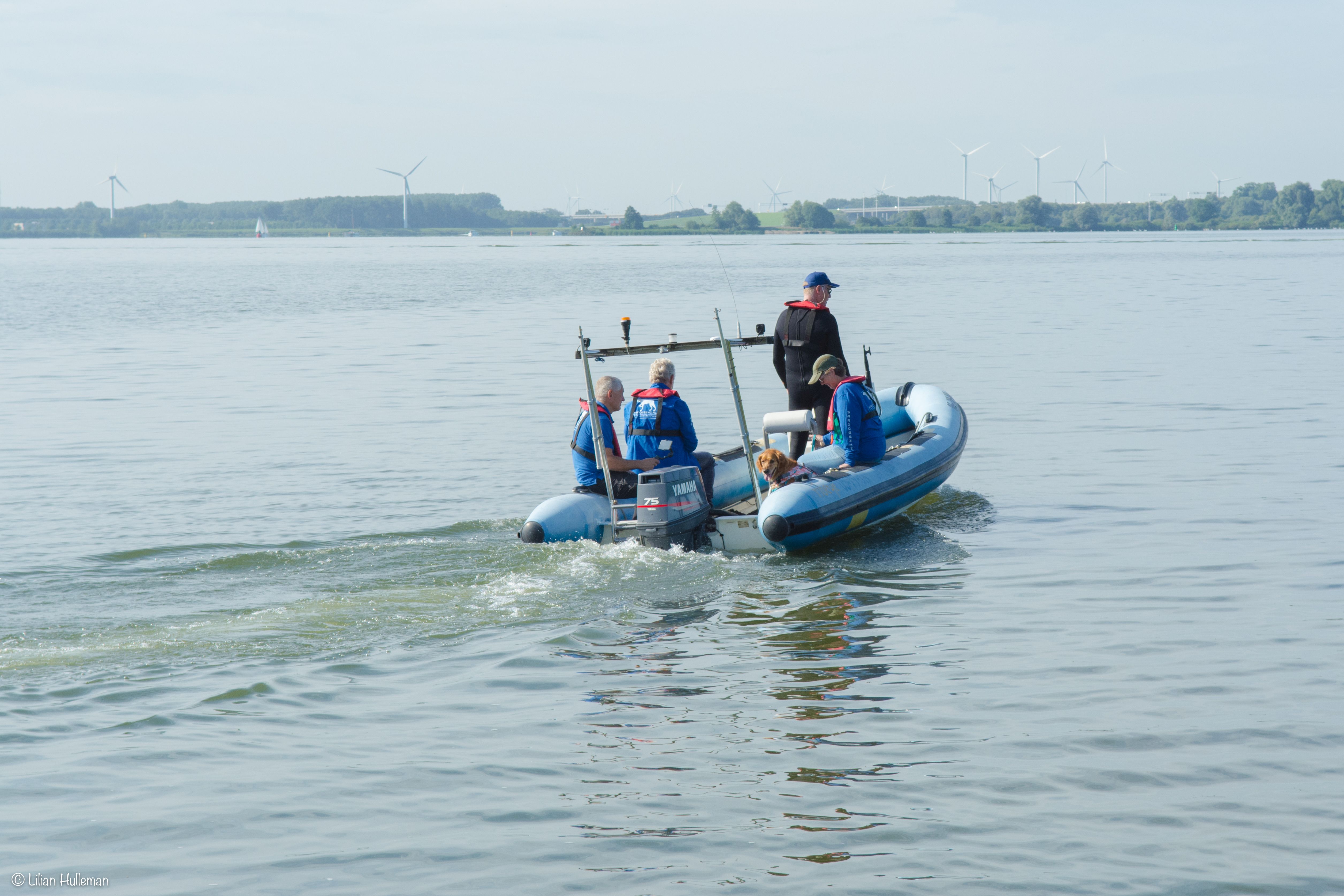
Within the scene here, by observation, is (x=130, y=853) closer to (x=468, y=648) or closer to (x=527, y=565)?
(x=468, y=648)

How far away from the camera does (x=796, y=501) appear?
867 centimetres

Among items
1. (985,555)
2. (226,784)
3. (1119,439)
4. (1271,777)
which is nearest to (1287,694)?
(1271,777)

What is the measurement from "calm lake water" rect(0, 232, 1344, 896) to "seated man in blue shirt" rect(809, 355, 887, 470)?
2.63 feet

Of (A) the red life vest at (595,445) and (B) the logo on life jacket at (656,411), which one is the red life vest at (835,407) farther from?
(A) the red life vest at (595,445)

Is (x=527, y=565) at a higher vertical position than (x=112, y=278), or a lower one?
lower

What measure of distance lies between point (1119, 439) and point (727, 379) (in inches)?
322

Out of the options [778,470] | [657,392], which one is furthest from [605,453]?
[778,470]

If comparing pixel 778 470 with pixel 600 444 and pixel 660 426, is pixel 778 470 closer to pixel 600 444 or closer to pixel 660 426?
pixel 660 426

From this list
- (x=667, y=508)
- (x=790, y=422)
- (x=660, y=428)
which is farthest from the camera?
(x=790, y=422)

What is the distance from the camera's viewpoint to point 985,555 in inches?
363

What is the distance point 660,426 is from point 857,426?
1.69 metres

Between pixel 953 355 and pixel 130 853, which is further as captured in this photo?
pixel 953 355

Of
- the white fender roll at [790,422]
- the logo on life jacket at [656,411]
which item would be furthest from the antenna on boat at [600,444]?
the white fender roll at [790,422]

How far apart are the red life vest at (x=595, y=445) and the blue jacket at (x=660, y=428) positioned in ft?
0.35
